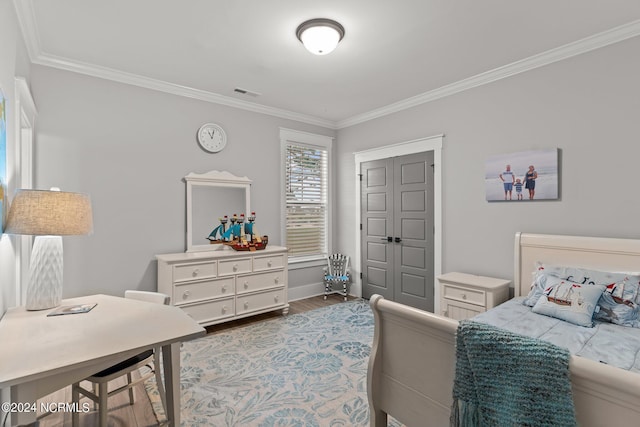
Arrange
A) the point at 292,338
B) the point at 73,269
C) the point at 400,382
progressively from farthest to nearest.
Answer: the point at 292,338 → the point at 73,269 → the point at 400,382

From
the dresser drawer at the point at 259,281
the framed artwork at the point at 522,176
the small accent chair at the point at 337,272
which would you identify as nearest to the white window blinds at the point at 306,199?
the small accent chair at the point at 337,272

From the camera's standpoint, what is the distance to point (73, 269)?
3104mm

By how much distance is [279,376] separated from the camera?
2568mm

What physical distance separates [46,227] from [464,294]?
3.33 m

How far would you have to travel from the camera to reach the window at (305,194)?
4.72 m

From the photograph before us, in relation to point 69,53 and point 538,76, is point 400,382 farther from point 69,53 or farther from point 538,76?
point 69,53

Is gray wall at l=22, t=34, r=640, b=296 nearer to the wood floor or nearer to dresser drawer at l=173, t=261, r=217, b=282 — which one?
dresser drawer at l=173, t=261, r=217, b=282

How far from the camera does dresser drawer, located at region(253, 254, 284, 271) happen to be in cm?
383

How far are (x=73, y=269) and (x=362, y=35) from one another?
11.2ft

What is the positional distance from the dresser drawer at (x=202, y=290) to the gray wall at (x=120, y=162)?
1.70 feet

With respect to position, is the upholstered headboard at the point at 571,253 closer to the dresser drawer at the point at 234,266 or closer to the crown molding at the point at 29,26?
the dresser drawer at the point at 234,266

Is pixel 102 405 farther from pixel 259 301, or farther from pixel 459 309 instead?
pixel 459 309

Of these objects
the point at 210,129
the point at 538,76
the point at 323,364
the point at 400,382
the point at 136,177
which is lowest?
the point at 323,364

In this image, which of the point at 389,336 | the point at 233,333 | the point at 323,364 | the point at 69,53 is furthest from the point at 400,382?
the point at 69,53
